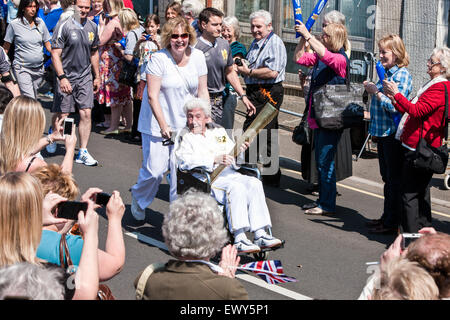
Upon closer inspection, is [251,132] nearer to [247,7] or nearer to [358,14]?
[358,14]

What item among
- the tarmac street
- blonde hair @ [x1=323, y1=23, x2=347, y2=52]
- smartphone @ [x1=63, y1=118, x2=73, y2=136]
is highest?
blonde hair @ [x1=323, y1=23, x2=347, y2=52]

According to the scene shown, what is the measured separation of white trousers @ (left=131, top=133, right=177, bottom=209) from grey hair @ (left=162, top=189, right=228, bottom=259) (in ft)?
10.7

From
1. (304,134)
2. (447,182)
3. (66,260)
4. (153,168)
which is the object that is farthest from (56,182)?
(447,182)

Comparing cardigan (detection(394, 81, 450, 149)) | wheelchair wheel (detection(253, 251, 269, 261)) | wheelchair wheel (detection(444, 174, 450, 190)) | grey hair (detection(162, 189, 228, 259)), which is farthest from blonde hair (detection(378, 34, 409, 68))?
grey hair (detection(162, 189, 228, 259))

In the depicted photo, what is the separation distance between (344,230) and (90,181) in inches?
128

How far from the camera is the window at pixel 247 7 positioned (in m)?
14.6

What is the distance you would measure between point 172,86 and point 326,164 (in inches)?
75.4

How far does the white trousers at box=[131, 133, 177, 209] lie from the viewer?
7273mm

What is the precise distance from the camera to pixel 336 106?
767 cm

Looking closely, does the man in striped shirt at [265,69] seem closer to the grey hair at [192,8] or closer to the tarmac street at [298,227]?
the tarmac street at [298,227]

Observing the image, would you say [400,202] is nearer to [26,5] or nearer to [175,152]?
[175,152]

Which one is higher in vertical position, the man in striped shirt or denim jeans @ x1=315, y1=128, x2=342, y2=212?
the man in striped shirt

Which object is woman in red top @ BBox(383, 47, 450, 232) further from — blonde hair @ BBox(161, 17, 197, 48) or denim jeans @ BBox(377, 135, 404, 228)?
blonde hair @ BBox(161, 17, 197, 48)

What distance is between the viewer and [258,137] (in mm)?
9086
